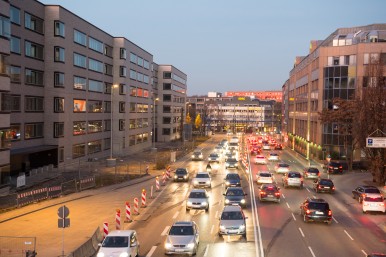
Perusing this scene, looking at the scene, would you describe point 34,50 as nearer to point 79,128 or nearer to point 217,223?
point 79,128

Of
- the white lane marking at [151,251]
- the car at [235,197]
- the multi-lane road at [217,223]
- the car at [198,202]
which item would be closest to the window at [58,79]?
the multi-lane road at [217,223]

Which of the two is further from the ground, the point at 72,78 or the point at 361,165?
the point at 72,78

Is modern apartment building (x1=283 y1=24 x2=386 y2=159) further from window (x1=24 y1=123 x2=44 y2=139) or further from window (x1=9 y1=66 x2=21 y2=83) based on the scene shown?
window (x1=9 y1=66 x2=21 y2=83)

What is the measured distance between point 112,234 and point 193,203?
12.5 metres

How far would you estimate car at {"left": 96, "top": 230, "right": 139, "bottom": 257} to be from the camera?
20328 millimetres

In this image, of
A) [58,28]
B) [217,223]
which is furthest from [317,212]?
[58,28]

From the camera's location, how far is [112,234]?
21.6 meters

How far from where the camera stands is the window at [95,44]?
73.2 meters

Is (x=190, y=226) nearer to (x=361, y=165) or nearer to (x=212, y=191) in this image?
(x=212, y=191)

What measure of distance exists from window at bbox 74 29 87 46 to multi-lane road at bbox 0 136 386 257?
101 ft

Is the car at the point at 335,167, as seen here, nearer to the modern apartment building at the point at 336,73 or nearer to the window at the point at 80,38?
the modern apartment building at the point at 336,73

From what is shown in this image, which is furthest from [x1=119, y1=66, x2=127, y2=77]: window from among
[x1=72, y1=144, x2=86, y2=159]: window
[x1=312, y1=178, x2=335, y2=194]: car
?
[x1=312, y1=178, x2=335, y2=194]: car

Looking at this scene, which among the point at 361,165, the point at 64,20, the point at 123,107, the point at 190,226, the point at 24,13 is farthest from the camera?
the point at 123,107

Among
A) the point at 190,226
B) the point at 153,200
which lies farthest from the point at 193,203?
the point at 190,226
